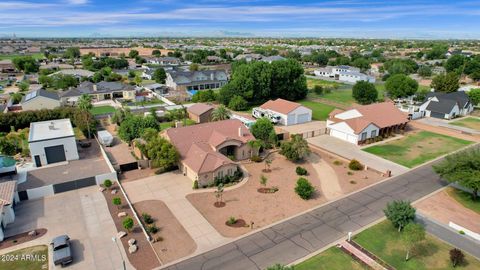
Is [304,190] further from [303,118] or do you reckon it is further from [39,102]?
[39,102]

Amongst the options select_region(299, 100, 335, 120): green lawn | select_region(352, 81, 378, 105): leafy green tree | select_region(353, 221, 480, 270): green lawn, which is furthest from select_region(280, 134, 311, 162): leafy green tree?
select_region(352, 81, 378, 105): leafy green tree

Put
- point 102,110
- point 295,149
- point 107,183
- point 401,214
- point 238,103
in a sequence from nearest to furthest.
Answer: point 401,214, point 107,183, point 295,149, point 238,103, point 102,110

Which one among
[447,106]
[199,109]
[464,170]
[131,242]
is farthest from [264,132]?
[447,106]

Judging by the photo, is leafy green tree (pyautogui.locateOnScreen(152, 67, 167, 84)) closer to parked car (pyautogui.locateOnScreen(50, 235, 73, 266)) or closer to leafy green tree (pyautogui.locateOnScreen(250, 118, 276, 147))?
leafy green tree (pyautogui.locateOnScreen(250, 118, 276, 147))

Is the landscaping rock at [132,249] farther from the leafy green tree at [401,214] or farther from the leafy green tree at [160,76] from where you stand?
the leafy green tree at [160,76]

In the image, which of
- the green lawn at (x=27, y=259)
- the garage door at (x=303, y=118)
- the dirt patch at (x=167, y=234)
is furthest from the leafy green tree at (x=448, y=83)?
the green lawn at (x=27, y=259)

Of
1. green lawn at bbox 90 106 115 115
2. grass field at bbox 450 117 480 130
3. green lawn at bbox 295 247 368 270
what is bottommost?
green lawn at bbox 295 247 368 270
